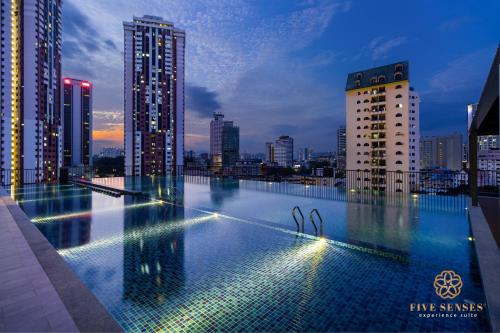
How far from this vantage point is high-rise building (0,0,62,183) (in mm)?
41281

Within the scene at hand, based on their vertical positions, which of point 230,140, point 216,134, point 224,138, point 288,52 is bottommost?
point 230,140

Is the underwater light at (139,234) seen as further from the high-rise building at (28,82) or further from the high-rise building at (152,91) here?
the high-rise building at (152,91)

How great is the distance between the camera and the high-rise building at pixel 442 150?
88438mm

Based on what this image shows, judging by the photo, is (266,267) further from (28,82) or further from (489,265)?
(28,82)

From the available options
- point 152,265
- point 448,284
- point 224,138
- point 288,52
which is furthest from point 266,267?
point 224,138

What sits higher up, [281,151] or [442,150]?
[281,151]

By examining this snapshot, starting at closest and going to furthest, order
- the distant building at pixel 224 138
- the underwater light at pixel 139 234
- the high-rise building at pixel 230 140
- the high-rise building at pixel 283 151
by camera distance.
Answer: the underwater light at pixel 139 234
the high-rise building at pixel 230 140
the distant building at pixel 224 138
the high-rise building at pixel 283 151

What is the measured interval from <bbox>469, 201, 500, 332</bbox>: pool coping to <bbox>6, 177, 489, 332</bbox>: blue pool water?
0.12 metres

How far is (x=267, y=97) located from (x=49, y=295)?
143ft

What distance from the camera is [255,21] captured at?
32281 millimetres

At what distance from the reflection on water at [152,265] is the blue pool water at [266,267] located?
0.6 inches

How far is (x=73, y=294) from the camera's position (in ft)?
7.37

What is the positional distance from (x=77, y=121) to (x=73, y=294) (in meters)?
120

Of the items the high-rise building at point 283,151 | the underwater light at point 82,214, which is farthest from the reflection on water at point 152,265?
the high-rise building at point 283,151
